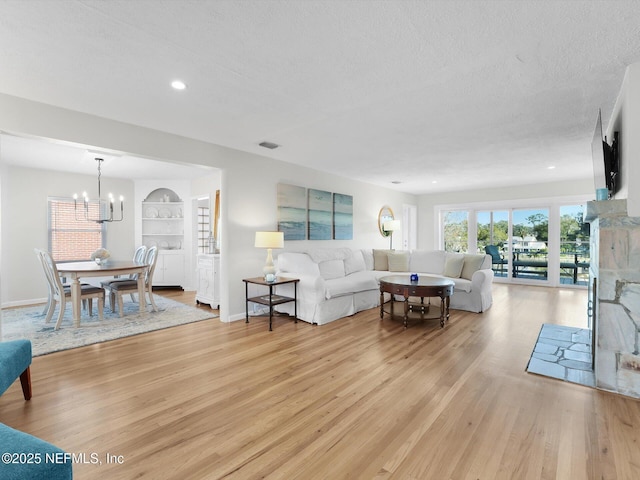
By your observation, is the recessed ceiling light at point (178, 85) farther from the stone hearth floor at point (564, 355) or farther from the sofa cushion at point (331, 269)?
the stone hearth floor at point (564, 355)

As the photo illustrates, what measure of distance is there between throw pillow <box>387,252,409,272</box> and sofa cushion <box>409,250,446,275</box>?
0.37 ft

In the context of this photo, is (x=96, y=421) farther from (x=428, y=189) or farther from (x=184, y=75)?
(x=428, y=189)

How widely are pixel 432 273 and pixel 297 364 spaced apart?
3.74m

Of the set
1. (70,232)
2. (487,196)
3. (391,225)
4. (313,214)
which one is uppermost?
(487,196)

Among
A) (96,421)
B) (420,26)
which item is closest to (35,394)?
(96,421)

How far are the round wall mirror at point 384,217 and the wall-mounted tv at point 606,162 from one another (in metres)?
4.69

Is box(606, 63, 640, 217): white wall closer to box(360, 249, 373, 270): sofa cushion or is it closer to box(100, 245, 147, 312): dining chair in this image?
box(360, 249, 373, 270): sofa cushion

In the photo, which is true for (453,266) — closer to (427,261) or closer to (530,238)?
(427,261)

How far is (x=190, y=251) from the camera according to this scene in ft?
22.4

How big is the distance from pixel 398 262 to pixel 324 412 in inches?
168

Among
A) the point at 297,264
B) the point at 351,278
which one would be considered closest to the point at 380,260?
the point at 351,278

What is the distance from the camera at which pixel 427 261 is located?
591 cm

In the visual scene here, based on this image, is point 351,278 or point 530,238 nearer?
point 351,278

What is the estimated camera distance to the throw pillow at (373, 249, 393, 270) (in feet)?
20.3
